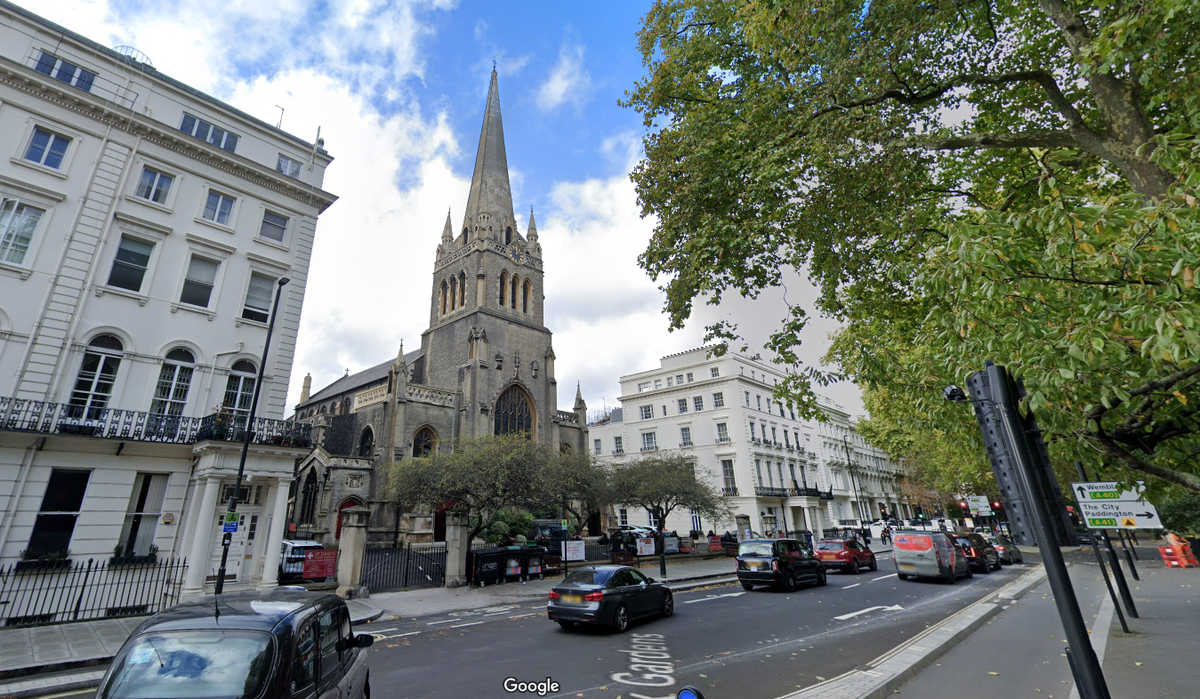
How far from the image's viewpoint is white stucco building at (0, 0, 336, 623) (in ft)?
42.1

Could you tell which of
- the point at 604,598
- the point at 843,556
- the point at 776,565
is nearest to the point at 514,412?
the point at 843,556

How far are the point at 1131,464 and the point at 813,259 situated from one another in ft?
18.8

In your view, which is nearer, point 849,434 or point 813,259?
point 813,259

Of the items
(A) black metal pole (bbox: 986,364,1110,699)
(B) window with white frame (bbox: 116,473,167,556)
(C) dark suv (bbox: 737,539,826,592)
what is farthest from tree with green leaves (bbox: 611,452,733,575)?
(A) black metal pole (bbox: 986,364,1110,699)

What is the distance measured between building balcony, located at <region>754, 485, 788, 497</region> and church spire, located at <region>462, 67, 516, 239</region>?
31.2 metres

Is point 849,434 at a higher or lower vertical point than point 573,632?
higher

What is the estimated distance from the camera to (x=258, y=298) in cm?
1719

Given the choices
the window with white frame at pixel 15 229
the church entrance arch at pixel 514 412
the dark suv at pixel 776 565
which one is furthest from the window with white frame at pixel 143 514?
the church entrance arch at pixel 514 412

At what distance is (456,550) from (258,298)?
432 inches

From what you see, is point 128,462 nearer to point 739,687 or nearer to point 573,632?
point 573,632

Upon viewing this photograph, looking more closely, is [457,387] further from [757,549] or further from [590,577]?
[590,577]

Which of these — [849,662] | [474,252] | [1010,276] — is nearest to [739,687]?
[849,662]

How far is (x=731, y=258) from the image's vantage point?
956cm

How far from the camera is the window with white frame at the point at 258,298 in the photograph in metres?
16.9
